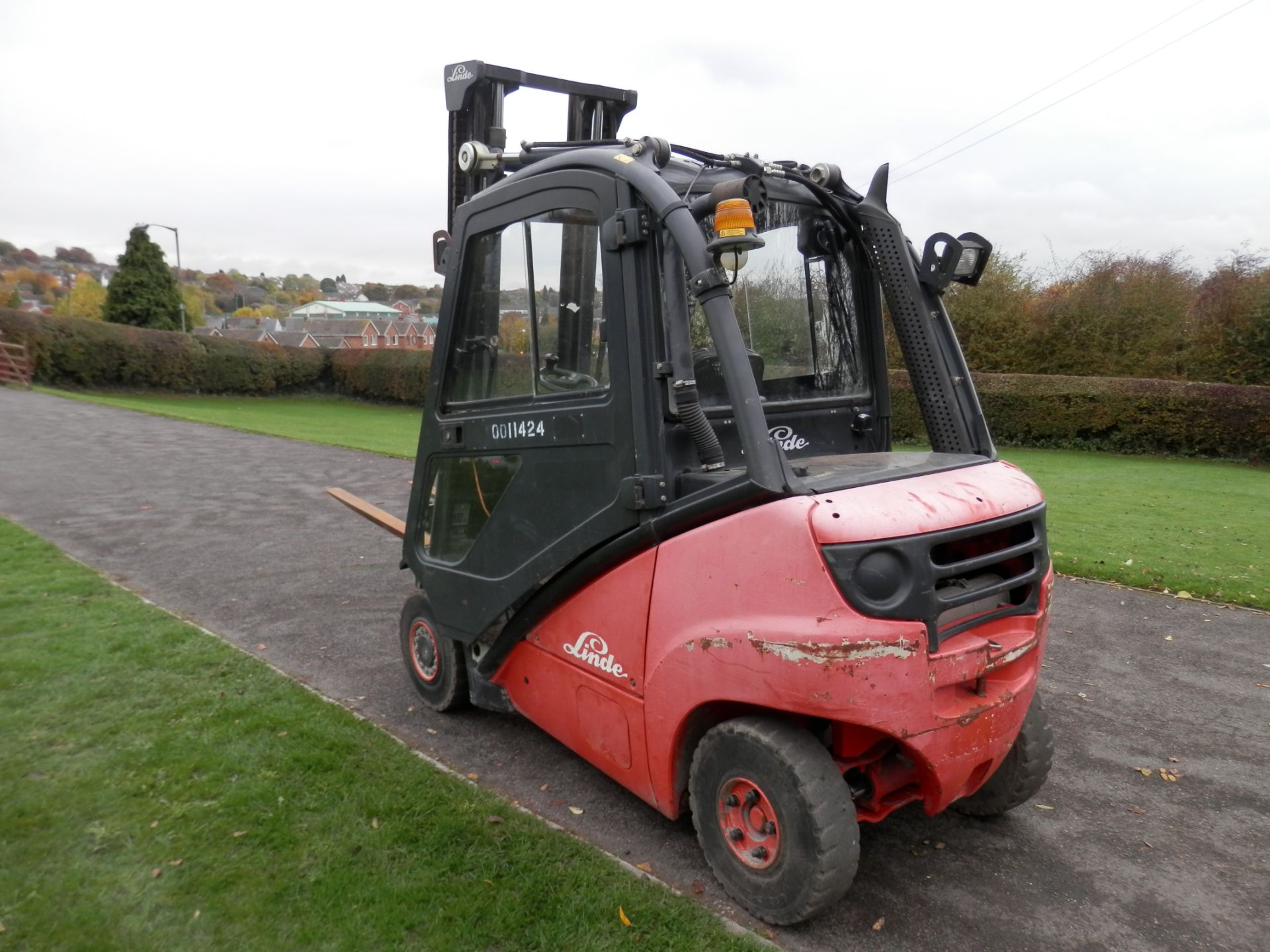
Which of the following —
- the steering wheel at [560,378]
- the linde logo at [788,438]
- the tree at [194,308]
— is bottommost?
the linde logo at [788,438]

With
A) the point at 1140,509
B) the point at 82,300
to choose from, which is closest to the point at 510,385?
the point at 1140,509

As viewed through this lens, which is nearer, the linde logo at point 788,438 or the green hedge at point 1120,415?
the linde logo at point 788,438

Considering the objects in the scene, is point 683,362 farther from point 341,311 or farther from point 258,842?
point 341,311

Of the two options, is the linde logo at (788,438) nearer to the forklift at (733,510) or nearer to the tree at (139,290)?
the forklift at (733,510)

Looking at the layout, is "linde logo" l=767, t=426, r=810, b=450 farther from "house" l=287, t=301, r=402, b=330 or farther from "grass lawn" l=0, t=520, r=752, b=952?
"house" l=287, t=301, r=402, b=330

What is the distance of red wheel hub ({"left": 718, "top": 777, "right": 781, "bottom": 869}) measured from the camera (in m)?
2.99

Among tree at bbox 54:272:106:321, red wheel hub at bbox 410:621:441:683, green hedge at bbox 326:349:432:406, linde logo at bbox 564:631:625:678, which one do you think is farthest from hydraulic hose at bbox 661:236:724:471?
tree at bbox 54:272:106:321

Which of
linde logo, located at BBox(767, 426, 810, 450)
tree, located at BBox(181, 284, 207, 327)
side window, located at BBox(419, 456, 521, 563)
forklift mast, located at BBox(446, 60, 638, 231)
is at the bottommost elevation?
side window, located at BBox(419, 456, 521, 563)

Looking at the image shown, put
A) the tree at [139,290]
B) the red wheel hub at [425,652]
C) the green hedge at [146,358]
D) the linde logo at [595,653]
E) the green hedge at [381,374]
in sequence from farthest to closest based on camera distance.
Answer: the tree at [139,290] < the green hedge at [381,374] < the green hedge at [146,358] < the red wheel hub at [425,652] < the linde logo at [595,653]

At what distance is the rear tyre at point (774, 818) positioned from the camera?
282cm

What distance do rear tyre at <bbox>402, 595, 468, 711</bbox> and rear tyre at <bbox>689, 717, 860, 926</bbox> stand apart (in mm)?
1792

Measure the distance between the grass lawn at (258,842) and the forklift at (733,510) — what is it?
1.45ft

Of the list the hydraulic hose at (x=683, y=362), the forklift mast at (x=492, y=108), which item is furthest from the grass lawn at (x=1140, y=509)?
the hydraulic hose at (x=683, y=362)

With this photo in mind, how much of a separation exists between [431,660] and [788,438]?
231 cm
